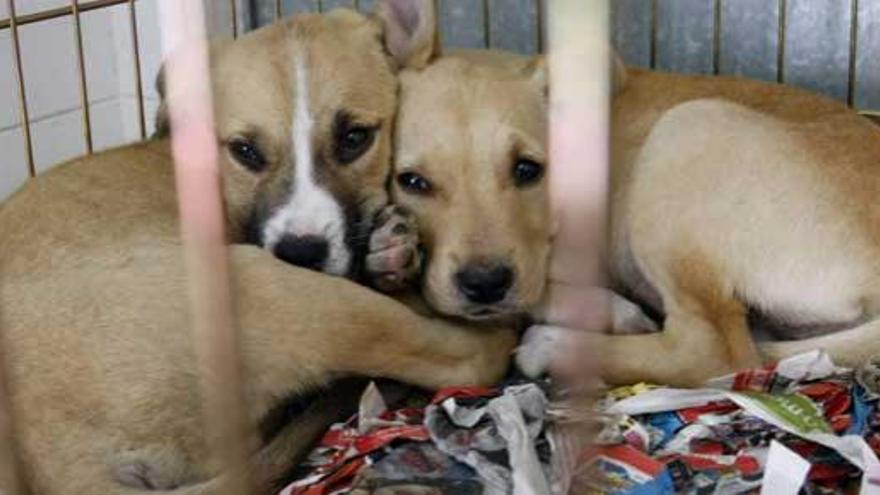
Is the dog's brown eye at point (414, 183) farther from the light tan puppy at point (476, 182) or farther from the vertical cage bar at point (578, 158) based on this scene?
the vertical cage bar at point (578, 158)

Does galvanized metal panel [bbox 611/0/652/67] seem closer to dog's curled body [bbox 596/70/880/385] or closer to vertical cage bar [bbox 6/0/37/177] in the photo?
dog's curled body [bbox 596/70/880/385]

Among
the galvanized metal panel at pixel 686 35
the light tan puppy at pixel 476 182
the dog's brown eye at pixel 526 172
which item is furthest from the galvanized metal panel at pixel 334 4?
the dog's brown eye at pixel 526 172

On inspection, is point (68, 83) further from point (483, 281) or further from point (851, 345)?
point (851, 345)

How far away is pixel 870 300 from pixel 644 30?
145 centimetres

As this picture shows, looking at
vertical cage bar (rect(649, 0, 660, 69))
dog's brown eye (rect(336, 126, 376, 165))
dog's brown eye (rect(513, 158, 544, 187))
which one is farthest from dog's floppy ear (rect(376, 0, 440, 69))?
vertical cage bar (rect(649, 0, 660, 69))

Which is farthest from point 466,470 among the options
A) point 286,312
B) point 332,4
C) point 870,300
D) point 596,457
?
point 332,4

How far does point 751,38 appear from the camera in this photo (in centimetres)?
364

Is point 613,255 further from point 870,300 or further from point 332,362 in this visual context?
point 332,362

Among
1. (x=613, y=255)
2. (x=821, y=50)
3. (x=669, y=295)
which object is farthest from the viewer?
(x=821, y=50)

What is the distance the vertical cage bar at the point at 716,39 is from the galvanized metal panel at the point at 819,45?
0.18 m

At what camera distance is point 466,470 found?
2.25 meters

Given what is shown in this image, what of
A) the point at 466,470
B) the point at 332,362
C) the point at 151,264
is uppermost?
the point at 151,264

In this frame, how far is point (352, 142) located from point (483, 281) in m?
0.43

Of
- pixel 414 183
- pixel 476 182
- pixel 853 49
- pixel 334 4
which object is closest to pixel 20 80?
pixel 414 183
